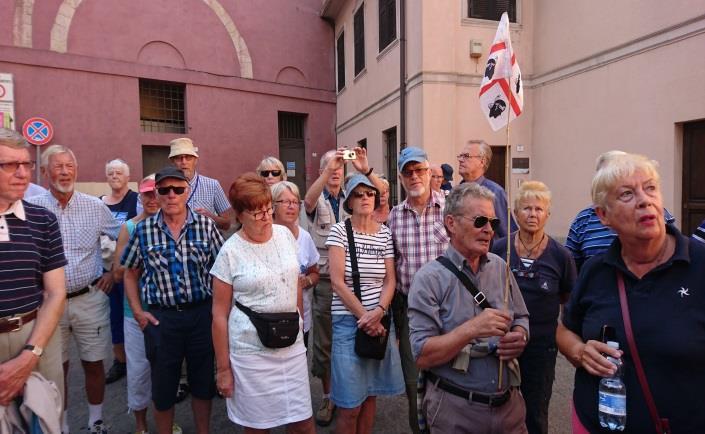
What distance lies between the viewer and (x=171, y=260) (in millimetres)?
2779

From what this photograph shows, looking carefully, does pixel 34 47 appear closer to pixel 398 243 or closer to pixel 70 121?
pixel 70 121

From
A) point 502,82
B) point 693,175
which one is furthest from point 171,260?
point 693,175

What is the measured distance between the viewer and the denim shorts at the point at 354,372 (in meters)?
2.72

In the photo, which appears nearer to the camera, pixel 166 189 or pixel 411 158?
pixel 166 189

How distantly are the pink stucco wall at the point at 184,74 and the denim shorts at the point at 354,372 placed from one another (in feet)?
39.5

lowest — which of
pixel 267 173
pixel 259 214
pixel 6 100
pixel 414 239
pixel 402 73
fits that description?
pixel 414 239

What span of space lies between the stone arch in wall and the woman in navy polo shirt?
14.4 metres

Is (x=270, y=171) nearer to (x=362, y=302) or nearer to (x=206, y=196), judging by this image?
(x=206, y=196)

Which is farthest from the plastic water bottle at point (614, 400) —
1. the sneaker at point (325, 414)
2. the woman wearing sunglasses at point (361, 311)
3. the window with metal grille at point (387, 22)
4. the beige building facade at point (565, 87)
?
the window with metal grille at point (387, 22)

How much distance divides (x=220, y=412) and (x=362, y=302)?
1.80 m

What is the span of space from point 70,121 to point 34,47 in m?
2.01

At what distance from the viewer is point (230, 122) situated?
14695 mm

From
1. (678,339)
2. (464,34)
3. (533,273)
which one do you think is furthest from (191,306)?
(464,34)

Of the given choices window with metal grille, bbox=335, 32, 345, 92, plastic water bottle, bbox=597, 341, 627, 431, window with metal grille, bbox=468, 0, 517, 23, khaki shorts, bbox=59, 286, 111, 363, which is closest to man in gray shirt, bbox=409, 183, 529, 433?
plastic water bottle, bbox=597, 341, 627, 431
